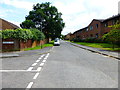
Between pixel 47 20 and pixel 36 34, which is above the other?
pixel 47 20

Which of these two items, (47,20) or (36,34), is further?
(47,20)

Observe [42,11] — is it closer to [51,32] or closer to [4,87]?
[51,32]

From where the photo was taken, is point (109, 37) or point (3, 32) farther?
point (109, 37)

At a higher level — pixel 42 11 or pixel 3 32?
pixel 42 11

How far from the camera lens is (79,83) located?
4160 millimetres

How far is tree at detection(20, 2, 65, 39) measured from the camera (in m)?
38.4

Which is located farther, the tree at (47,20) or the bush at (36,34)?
the tree at (47,20)

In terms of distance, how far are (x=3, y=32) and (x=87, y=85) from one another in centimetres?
1422

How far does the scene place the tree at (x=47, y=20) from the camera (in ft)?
126

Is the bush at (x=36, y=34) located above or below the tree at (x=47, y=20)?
below

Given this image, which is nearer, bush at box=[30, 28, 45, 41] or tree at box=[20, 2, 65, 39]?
bush at box=[30, 28, 45, 41]

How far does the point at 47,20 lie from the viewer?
3859 cm

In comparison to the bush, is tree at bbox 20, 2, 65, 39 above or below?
above

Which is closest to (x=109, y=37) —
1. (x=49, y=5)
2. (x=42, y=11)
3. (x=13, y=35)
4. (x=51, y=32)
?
(x=13, y=35)
